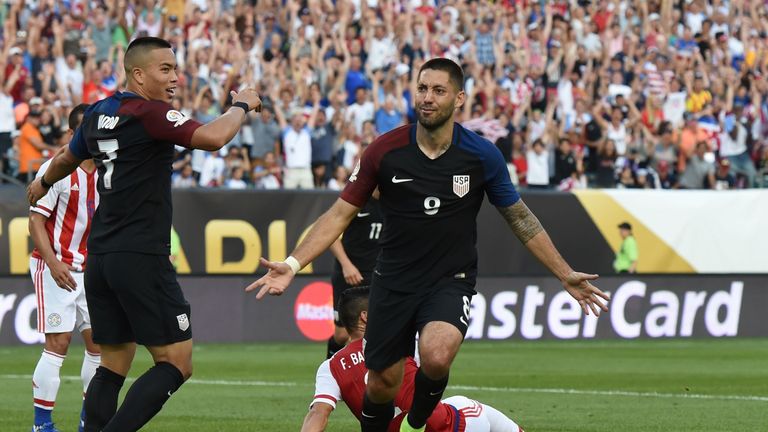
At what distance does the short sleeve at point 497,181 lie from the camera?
341 inches

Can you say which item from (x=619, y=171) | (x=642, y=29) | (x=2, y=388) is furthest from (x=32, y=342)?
(x=642, y=29)

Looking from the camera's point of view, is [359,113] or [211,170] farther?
[359,113]

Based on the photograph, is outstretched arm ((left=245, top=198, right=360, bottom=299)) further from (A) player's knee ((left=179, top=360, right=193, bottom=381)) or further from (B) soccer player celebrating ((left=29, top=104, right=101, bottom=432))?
(B) soccer player celebrating ((left=29, top=104, right=101, bottom=432))

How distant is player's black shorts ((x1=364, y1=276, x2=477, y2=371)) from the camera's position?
8.56m

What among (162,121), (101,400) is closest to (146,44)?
(162,121)

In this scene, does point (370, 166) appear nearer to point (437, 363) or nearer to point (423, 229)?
point (423, 229)

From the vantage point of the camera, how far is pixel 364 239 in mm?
13953

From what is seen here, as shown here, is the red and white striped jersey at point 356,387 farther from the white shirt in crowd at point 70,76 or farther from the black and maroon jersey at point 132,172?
the white shirt in crowd at point 70,76

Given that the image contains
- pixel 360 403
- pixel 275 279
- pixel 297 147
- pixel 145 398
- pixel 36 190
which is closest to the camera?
pixel 275 279

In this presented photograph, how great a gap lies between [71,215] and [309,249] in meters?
2.98

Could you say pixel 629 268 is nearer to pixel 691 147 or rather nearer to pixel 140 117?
pixel 691 147

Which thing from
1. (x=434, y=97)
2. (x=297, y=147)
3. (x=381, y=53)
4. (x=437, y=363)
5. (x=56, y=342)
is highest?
(x=434, y=97)

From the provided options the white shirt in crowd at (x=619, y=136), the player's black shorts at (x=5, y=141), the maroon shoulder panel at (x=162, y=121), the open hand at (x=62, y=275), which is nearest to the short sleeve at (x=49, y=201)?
the open hand at (x=62, y=275)

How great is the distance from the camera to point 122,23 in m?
25.7
